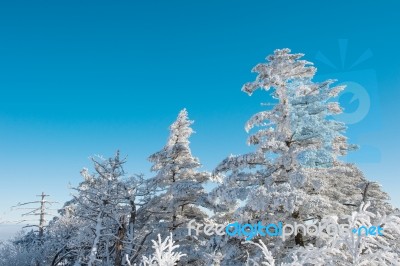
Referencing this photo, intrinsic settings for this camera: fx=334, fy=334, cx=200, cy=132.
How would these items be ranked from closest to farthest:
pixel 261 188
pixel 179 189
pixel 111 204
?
1. pixel 261 188
2. pixel 111 204
3. pixel 179 189

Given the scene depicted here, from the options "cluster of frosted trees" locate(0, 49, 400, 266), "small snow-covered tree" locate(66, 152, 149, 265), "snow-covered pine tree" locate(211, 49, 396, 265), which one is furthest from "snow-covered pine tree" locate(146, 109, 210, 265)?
"snow-covered pine tree" locate(211, 49, 396, 265)

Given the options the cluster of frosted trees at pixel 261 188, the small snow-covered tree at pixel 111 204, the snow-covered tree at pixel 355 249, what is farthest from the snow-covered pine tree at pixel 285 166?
the snow-covered tree at pixel 355 249

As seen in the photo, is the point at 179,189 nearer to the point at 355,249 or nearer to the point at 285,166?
the point at 285,166

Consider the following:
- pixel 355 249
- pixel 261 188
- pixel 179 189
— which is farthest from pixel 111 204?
pixel 355 249

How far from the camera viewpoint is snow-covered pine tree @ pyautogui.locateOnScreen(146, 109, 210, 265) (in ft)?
58.2

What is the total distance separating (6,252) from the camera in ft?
100

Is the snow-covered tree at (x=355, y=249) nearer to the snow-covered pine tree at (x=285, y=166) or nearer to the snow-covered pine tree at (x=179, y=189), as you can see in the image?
the snow-covered pine tree at (x=285, y=166)

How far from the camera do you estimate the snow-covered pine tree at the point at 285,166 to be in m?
12.0

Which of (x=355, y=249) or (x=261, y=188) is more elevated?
(x=261, y=188)

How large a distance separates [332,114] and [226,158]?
25.1 ft

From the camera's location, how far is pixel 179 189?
17.7 meters

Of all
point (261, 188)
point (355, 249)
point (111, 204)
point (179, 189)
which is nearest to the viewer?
point (355, 249)

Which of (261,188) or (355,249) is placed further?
(261,188)

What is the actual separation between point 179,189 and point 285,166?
6.68m
